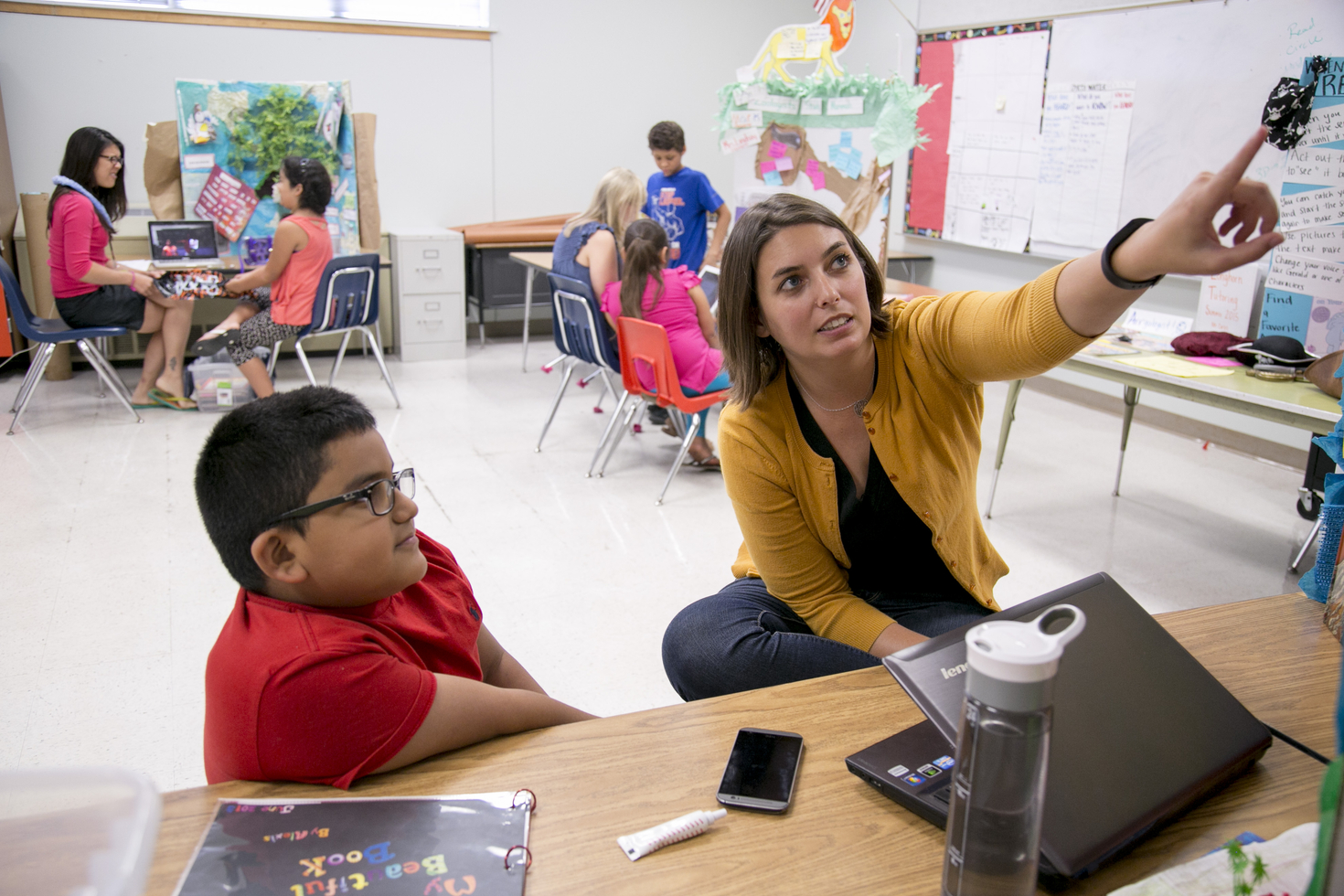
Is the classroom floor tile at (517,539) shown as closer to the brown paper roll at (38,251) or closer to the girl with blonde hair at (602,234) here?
the brown paper roll at (38,251)

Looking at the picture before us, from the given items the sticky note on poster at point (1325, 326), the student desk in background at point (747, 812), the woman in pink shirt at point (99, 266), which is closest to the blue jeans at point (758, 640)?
the student desk in background at point (747, 812)

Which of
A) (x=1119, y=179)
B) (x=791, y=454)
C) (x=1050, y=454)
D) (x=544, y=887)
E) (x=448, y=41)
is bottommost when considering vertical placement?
(x=1050, y=454)

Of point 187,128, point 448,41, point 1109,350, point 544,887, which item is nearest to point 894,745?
point 544,887

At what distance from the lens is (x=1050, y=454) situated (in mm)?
4465

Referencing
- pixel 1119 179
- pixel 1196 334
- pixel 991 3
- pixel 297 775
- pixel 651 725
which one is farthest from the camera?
pixel 991 3

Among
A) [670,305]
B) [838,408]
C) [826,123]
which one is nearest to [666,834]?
[838,408]

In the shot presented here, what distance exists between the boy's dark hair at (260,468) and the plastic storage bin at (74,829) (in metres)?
0.41

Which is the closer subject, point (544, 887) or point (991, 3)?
point (544, 887)

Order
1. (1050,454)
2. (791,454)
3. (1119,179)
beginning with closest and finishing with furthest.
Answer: (791,454) < (1050,454) < (1119,179)

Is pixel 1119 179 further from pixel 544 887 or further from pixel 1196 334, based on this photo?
pixel 544 887

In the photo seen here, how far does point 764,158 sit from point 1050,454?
6.56 ft

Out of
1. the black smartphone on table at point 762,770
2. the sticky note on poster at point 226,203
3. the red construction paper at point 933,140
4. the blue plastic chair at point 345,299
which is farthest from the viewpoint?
the red construction paper at point 933,140

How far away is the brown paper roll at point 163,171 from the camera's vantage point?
5113 millimetres

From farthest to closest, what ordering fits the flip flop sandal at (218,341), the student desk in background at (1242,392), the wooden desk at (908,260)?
the wooden desk at (908,260) → the flip flop sandal at (218,341) → the student desk in background at (1242,392)
